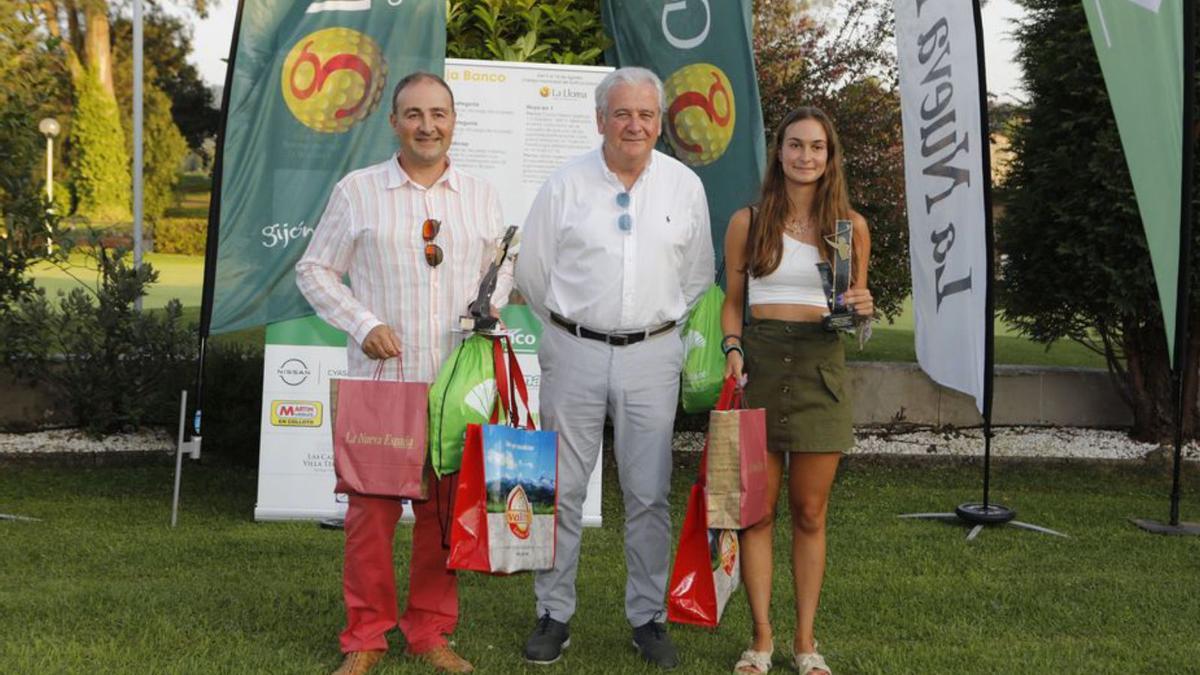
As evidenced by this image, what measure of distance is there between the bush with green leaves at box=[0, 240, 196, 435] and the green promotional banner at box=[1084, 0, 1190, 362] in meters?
5.03

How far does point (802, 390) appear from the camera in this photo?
12.7 feet

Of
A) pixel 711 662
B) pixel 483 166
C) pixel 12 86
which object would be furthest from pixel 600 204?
pixel 12 86

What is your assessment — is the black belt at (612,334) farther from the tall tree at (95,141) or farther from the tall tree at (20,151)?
the tall tree at (95,141)

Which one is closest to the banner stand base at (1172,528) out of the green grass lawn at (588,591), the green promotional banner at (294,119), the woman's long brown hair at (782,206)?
the green grass lawn at (588,591)

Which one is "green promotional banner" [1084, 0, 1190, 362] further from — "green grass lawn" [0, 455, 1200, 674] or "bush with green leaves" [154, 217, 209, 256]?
"bush with green leaves" [154, 217, 209, 256]

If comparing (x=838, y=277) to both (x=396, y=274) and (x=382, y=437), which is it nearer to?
(x=396, y=274)

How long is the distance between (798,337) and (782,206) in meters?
0.38

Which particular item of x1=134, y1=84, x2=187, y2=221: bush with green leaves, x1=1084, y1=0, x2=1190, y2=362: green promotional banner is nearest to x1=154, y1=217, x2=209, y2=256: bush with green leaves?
x1=134, y1=84, x2=187, y2=221: bush with green leaves

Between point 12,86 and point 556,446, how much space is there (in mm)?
4702

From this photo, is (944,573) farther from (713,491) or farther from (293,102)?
(293,102)

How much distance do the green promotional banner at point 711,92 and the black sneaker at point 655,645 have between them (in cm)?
291

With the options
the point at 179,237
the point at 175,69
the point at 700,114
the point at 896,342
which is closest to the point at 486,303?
the point at 700,114

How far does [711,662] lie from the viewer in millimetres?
4109

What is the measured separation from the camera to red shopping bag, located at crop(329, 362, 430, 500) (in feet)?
12.3
